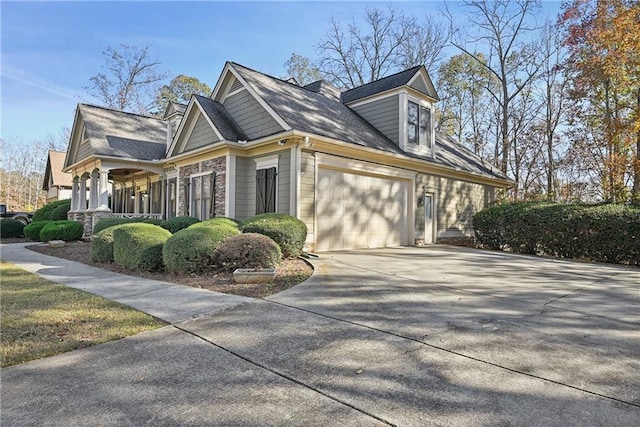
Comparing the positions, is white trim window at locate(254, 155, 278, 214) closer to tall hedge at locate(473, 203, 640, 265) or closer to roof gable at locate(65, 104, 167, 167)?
tall hedge at locate(473, 203, 640, 265)

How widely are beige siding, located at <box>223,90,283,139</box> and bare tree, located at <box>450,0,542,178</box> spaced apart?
17296 millimetres

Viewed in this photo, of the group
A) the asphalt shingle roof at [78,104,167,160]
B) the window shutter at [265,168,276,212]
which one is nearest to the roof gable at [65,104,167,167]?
the asphalt shingle roof at [78,104,167,160]

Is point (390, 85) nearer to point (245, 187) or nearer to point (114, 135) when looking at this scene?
point (245, 187)

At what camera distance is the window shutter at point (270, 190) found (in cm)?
1023

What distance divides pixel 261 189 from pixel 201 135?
3467 millimetres

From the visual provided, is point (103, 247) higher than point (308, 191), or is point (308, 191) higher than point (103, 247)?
point (308, 191)

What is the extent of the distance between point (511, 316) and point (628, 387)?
167cm

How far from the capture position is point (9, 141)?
4238cm

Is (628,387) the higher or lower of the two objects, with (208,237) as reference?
lower

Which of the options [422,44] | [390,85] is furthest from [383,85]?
[422,44]

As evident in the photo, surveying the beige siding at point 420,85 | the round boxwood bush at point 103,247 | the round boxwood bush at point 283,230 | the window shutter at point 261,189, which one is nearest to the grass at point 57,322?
the round boxwood bush at point 103,247

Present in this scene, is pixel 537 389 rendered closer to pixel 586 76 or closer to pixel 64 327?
pixel 64 327

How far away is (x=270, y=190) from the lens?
406 inches

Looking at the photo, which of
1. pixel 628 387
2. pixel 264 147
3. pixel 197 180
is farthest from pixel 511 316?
pixel 197 180
